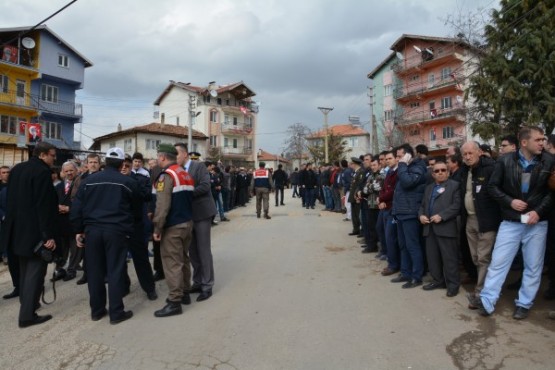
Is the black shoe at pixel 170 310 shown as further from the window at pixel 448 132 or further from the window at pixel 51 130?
the window at pixel 448 132

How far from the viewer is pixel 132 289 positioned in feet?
18.9

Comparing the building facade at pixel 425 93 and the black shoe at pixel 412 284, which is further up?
the building facade at pixel 425 93

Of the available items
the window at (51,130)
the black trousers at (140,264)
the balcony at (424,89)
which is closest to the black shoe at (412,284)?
the black trousers at (140,264)

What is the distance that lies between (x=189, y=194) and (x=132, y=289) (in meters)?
1.98

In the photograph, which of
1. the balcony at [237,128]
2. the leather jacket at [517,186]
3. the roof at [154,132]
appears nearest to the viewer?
the leather jacket at [517,186]

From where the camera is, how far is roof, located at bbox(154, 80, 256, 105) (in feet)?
184

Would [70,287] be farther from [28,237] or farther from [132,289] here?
[28,237]

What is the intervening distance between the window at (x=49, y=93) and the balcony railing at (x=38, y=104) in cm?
39

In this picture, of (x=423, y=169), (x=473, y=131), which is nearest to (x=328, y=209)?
(x=473, y=131)

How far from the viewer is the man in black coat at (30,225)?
14.5ft

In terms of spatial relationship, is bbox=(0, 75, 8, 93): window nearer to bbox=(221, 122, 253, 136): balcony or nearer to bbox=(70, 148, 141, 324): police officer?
bbox=(221, 122, 253, 136): balcony

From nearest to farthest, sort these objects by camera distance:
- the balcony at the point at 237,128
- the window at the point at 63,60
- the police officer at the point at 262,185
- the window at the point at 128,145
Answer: the police officer at the point at 262,185
the window at the point at 63,60
the window at the point at 128,145
the balcony at the point at 237,128

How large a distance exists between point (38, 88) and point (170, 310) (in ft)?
124

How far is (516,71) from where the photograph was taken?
49.8 feet
